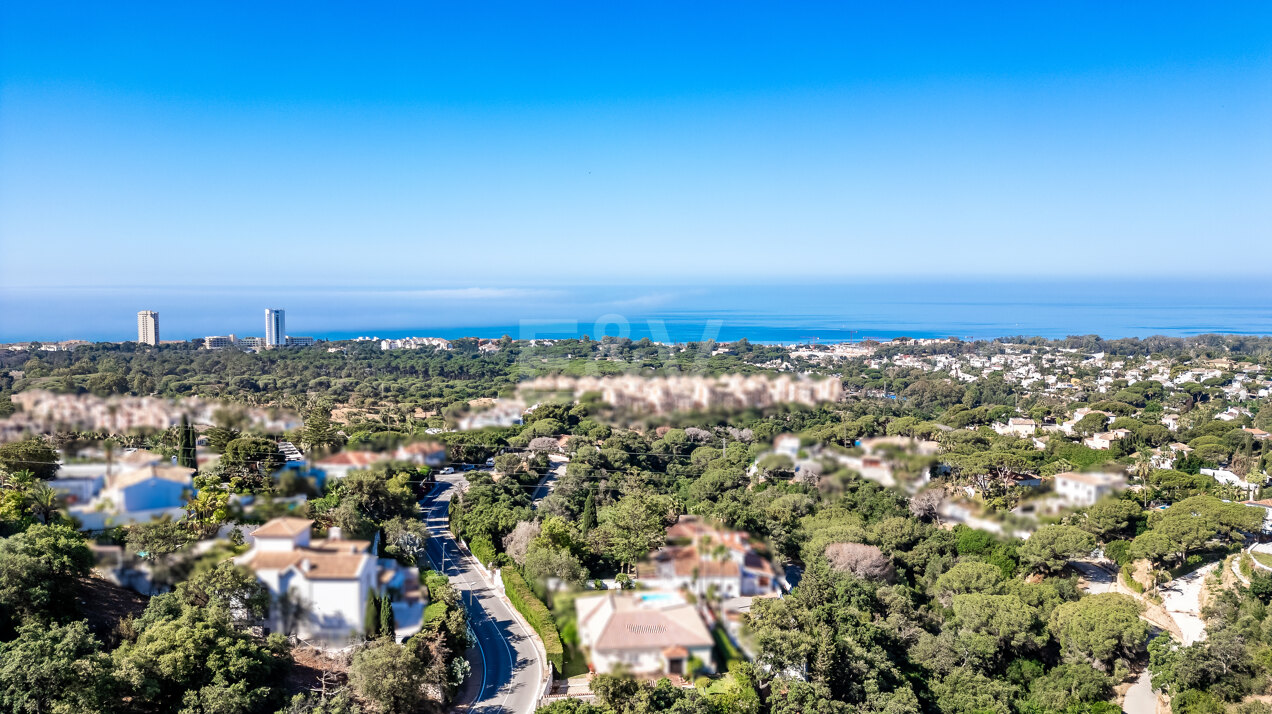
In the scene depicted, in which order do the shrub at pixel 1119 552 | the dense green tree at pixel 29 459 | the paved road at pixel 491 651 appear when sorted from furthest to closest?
the shrub at pixel 1119 552 < the dense green tree at pixel 29 459 < the paved road at pixel 491 651

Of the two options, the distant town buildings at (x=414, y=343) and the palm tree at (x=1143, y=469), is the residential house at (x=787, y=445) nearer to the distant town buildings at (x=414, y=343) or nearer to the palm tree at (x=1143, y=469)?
the palm tree at (x=1143, y=469)

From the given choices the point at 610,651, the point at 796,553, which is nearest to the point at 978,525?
the point at 796,553

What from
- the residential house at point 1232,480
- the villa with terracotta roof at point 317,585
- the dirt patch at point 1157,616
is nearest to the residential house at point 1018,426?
the residential house at point 1232,480

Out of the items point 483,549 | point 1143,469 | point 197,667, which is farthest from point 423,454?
point 1143,469

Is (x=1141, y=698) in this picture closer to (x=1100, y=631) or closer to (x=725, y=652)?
(x=1100, y=631)

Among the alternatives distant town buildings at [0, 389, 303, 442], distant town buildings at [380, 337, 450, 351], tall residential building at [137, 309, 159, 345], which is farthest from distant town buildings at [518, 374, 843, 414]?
distant town buildings at [380, 337, 450, 351]

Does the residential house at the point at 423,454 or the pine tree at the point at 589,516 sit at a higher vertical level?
the residential house at the point at 423,454

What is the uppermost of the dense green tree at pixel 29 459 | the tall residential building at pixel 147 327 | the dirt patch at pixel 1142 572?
the tall residential building at pixel 147 327
